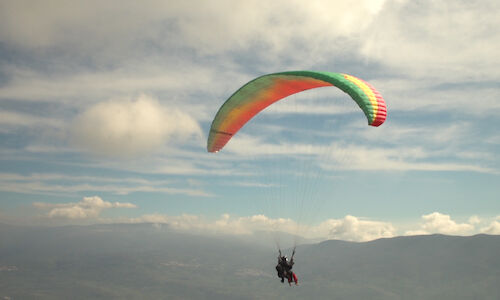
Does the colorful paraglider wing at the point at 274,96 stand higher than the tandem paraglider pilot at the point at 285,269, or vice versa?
the colorful paraglider wing at the point at 274,96

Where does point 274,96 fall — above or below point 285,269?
above

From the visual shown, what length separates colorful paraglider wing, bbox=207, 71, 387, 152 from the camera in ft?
68.9

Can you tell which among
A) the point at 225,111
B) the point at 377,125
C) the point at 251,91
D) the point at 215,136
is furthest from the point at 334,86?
the point at 215,136

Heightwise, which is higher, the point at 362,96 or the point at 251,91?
the point at 251,91

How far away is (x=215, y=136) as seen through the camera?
3067 centimetres

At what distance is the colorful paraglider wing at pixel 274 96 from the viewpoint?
21.0 m

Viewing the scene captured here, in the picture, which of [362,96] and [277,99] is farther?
[277,99]

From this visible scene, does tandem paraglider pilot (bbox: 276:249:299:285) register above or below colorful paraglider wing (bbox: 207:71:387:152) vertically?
below

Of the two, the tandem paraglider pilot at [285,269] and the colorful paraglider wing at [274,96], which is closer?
the colorful paraglider wing at [274,96]

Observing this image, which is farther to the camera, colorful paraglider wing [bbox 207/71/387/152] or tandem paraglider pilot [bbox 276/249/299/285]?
tandem paraglider pilot [bbox 276/249/299/285]

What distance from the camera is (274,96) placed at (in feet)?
94.5

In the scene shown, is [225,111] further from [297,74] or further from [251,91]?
[297,74]

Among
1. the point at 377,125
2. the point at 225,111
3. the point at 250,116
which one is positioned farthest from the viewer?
the point at 250,116

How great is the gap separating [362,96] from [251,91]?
29.0ft
